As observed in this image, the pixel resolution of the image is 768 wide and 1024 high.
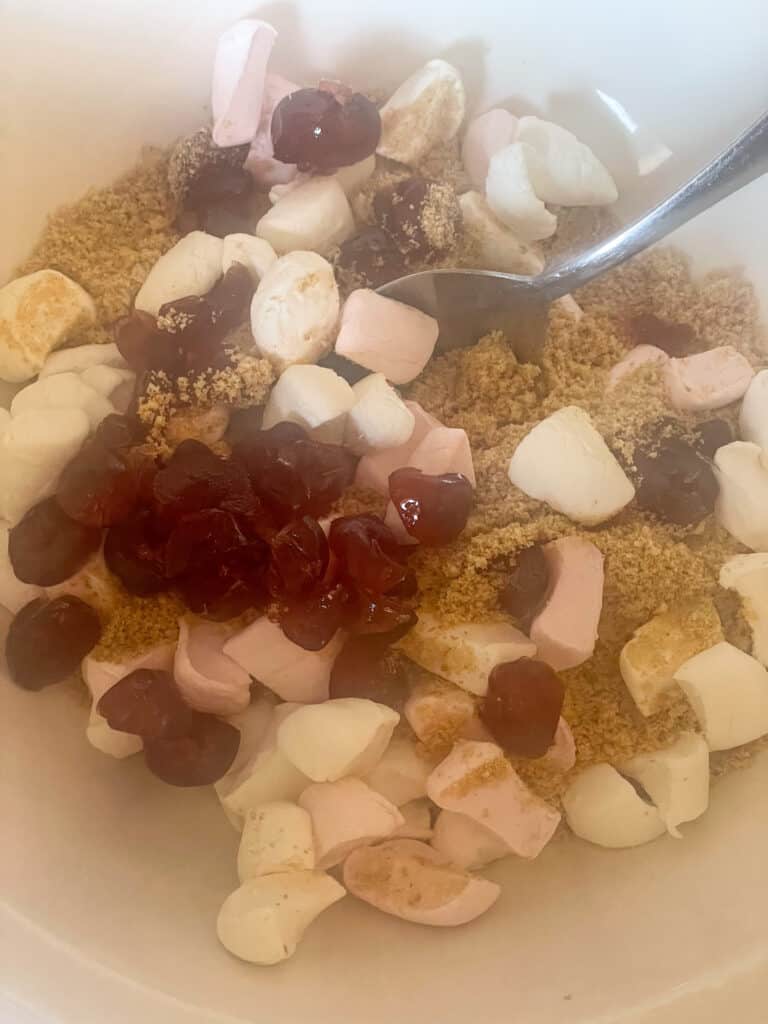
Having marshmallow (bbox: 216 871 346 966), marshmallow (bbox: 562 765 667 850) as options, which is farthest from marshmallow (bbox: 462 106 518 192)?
marshmallow (bbox: 216 871 346 966)

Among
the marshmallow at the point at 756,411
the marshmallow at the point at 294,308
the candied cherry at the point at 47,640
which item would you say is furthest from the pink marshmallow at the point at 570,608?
the candied cherry at the point at 47,640

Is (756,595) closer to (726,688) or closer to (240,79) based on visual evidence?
(726,688)

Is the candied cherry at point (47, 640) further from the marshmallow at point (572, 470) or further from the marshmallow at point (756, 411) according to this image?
the marshmallow at point (756, 411)

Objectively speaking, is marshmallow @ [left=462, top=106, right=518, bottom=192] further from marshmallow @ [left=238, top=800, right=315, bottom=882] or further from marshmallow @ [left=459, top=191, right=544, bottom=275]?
marshmallow @ [left=238, top=800, right=315, bottom=882]

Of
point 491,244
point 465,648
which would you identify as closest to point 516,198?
point 491,244

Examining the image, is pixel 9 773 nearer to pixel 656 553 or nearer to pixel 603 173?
pixel 656 553
